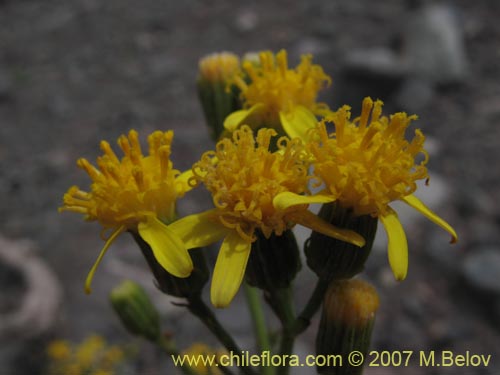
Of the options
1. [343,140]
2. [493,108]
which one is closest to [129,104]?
[493,108]

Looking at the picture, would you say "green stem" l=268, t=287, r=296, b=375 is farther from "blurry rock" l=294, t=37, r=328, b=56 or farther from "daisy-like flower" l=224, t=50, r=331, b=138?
"blurry rock" l=294, t=37, r=328, b=56

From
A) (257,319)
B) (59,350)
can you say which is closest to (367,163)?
(257,319)

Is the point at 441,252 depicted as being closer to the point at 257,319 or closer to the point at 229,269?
the point at 257,319

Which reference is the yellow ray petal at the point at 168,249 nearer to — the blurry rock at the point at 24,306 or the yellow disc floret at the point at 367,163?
the yellow disc floret at the point at 367,163

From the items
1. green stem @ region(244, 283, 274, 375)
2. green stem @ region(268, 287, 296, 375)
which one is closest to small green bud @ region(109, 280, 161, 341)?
green stem @ region(244, 283, 274, 375)

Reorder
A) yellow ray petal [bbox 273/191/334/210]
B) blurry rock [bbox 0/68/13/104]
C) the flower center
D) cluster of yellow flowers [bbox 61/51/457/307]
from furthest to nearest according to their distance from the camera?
blurry rock [bbox 0/68/13/104], the flower center, cluster of yellow flowers [bbox 61/51/457/307], yellow ray petal [bbox 273/191/334/210]
